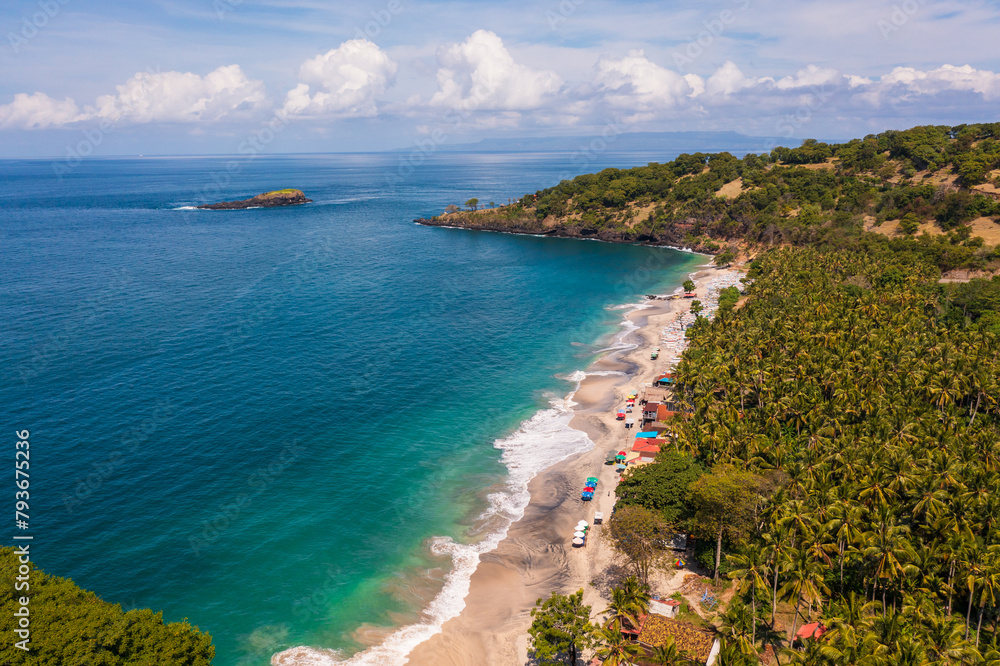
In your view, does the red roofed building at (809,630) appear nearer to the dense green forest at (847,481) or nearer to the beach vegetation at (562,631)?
the dense green forest at (847,481)

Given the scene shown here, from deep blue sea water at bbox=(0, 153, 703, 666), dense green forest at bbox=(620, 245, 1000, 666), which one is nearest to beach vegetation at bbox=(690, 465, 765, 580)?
dense green forest at bbox=(620, 245, 1000, 666)

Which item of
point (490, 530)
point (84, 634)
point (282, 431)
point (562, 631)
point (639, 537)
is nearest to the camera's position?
point (84, 634)

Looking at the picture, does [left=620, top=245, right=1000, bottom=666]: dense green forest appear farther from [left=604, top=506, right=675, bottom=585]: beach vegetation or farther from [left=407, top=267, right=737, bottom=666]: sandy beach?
[left=407, top=267, right=737, bottom=666]: sandy beach

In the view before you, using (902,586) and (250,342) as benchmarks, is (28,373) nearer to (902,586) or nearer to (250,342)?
(250,342)

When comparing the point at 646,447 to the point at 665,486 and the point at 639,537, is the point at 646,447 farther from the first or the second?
the point at 639,537

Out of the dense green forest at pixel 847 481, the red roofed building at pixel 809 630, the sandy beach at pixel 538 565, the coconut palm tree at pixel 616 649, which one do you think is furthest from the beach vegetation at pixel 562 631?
the red roofed building at pixel 809 630

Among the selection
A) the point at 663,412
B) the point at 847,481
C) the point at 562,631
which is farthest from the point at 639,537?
the point at 663,412
